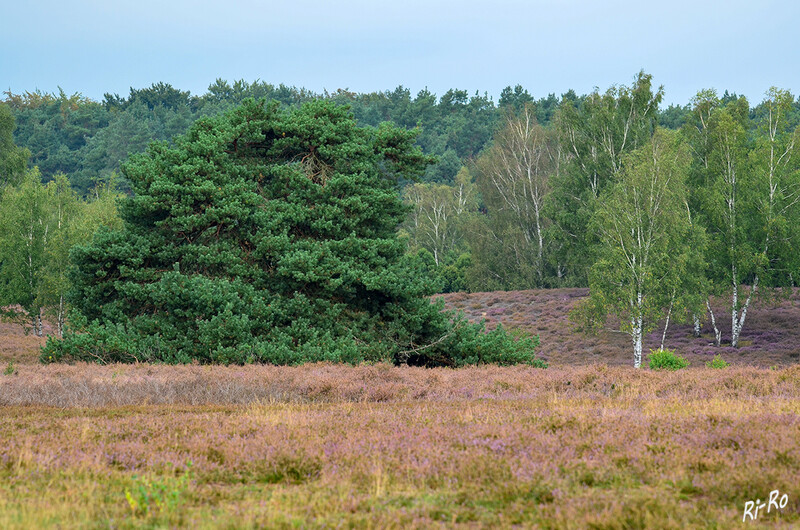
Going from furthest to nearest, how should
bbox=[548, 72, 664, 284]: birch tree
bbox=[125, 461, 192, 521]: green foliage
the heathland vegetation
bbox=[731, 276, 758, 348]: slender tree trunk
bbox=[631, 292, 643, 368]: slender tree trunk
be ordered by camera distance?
bbox=[548, 72, 664, 284]: birch tree < bbox=[731, 276, 758, 348]: slender tree trunk < bbox=[631, 292, 643, 368]: slender tree trunk < the heathland vegetation < bbox=[125, 461, 192, 521]: green foliage

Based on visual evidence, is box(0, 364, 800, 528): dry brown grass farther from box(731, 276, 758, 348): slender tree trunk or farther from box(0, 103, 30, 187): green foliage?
box(0, 103, 30, 187): green foliage

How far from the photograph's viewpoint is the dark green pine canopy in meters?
20.1

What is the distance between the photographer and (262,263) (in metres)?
22.8

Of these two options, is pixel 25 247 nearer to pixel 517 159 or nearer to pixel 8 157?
pixel 8 157

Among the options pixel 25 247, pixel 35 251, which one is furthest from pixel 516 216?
pixel 25 247

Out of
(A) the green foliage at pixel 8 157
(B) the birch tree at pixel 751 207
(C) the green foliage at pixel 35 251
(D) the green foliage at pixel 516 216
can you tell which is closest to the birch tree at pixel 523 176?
(D) the green foliage at pixel 516 216

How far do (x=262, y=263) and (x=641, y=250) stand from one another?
1892cm

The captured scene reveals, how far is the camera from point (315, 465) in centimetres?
769

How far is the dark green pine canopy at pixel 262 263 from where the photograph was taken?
20.1m

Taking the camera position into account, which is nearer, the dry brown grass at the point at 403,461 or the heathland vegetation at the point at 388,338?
the dry brown grass at the point at 403,461

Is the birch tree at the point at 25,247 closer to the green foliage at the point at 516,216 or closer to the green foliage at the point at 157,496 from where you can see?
the green foliage at the point at 157,496

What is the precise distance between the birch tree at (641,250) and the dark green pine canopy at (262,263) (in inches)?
448

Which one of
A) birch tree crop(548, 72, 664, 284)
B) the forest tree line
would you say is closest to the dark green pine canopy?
the forest tree line

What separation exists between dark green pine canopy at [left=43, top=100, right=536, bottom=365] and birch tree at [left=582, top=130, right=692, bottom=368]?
11385 millimetres
